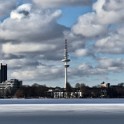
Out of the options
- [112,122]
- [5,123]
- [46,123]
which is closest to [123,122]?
[112,122]

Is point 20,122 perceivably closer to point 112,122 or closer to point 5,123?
point 5,123

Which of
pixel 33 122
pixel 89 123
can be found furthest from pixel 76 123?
pixel 33 122

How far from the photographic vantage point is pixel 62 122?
1561 inches

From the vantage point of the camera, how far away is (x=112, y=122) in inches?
1551

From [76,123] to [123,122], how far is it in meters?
3.96

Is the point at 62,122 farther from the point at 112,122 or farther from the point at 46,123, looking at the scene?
the point at 112,122

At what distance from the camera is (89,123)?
3825 centimetres

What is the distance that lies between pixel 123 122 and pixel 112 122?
3.28 ft

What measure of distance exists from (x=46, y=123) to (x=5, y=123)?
3423 mm

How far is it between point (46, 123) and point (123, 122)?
6413mm

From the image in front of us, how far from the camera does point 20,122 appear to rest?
40.1 metres

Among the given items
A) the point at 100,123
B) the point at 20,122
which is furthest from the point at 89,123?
the point at 20,122

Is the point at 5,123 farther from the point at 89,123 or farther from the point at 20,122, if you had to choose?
the point at 89,123

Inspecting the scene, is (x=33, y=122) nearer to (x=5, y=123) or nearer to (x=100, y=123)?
(x=5, y=123)
